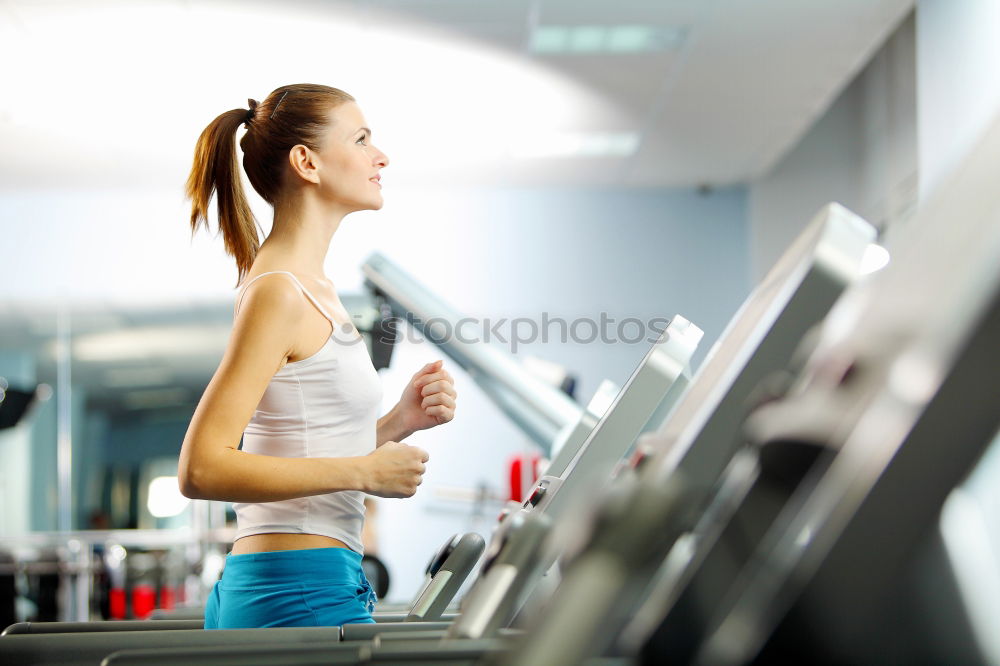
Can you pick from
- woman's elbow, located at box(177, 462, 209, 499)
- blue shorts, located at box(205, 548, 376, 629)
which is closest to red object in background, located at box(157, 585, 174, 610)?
blue shorts, located at box(205, 548, 376, 629)

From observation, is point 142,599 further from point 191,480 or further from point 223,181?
point 191,480

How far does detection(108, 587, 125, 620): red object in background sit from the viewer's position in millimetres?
5645

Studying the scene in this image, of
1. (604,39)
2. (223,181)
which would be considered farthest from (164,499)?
(223,181)

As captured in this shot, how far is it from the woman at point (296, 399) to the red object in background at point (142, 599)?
464cm

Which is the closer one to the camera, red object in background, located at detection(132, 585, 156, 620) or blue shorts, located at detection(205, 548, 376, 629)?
blue shorts, located at detection(205, 548, 376, 629)

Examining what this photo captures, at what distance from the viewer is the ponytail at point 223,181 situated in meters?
1.50

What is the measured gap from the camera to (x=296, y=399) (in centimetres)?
130

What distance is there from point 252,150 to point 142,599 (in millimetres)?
4752

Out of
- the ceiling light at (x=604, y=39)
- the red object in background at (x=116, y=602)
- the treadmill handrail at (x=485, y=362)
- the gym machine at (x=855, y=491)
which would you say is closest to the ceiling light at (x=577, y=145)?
the ceiling light at (x=604, y=39)

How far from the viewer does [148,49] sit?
412 cm

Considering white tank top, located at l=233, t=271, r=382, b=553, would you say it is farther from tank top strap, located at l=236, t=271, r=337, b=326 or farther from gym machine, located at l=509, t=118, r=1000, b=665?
gym machine, located at l=509, t=118, r=1000, b=665

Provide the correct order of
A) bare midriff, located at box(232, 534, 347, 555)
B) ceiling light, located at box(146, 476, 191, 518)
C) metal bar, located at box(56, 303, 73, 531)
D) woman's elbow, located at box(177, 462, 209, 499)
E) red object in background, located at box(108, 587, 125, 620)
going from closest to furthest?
woman's elbow, located at box(177, 462, 209, 499)
bare midriff, located at box(232, 534, 347, 555)
red object in background, located at box(108, 587, 125, 620)
metal bar, located at box(56, 303, 73, 531)
ceiling light, located at box(146, 476, 191, 518)

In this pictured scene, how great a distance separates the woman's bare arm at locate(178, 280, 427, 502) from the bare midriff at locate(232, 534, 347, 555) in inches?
4.2

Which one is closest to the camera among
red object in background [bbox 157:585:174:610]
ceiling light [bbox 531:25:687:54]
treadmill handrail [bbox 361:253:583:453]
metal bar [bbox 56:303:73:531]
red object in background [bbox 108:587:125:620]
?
treadmill handrail [bbox 361:253:583:453]
